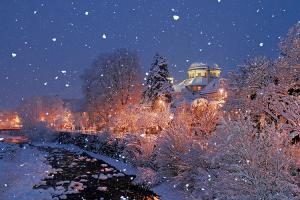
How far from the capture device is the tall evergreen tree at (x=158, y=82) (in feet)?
151

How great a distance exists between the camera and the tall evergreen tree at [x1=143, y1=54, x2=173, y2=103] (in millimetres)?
45906

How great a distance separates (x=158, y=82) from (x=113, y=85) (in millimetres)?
7794

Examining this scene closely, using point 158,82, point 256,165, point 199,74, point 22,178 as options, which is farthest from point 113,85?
point 199,74

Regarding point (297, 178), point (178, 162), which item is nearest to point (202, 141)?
point (178, 162)

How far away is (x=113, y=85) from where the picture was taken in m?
51.2

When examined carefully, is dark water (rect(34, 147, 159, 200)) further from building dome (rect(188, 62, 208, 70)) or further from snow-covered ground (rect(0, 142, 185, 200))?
building dome (rect(188, 62, 208, 70))

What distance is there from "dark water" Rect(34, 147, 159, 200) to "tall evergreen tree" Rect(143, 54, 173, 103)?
52.7ft

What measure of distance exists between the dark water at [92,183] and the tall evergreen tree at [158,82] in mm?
16063

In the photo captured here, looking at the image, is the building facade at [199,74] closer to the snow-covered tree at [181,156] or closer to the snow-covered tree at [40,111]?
the snow-covered tree at [40,111]

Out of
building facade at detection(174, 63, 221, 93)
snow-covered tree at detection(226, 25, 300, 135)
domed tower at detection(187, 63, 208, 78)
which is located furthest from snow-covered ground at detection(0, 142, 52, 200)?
domed tower at detection(187, 63, 208, 78)

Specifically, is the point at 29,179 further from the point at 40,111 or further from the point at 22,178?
the point at 40,111

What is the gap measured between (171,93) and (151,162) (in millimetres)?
21560

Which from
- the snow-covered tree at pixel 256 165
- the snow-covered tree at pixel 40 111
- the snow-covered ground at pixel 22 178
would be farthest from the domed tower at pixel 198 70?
the snow-covered tree at pixel 256 165

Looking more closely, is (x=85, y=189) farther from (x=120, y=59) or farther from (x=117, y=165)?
(x=120, y=59)
